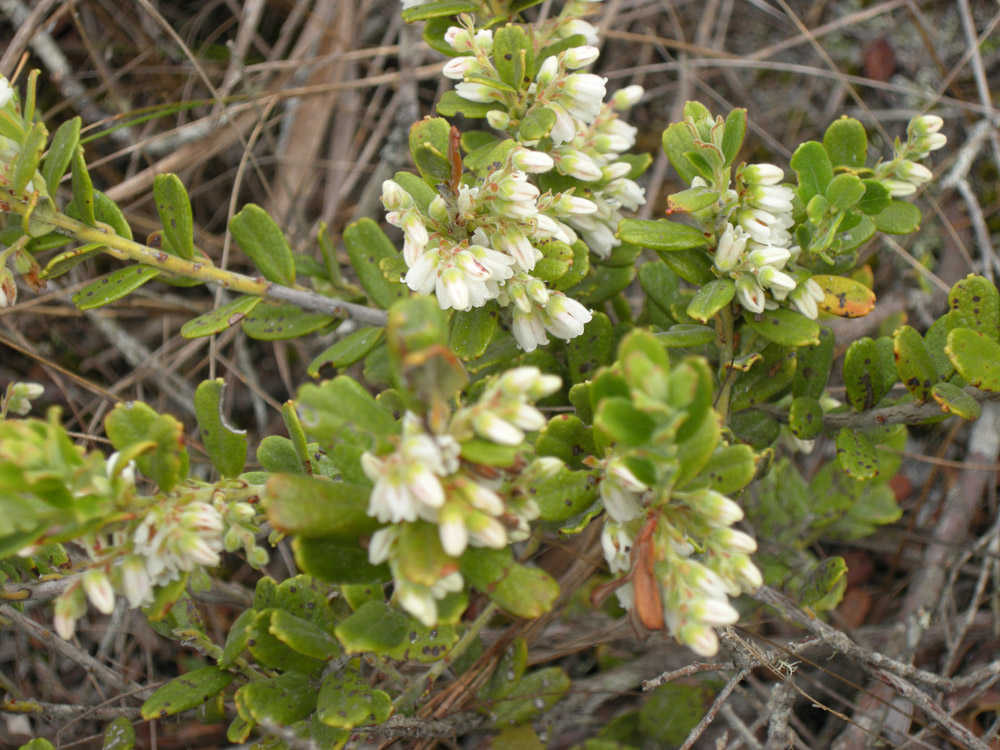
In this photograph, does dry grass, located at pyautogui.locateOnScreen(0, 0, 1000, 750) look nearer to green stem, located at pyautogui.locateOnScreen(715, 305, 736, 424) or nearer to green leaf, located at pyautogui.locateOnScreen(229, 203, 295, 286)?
green leaf, located at pyautogui.locateOnScreen(229, 203, 295, 286)

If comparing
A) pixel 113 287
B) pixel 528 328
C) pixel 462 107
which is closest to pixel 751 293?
pixel 528 328

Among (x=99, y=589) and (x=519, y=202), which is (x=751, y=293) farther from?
(x=99, y=589)

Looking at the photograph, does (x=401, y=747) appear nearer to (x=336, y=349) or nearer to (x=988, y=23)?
(x=336, y=349)

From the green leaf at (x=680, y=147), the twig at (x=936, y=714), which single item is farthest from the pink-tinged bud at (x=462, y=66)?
the twig at (x=936, y=714)

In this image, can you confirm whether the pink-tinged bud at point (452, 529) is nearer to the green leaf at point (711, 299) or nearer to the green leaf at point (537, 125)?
the green leaf at point (711, 299)

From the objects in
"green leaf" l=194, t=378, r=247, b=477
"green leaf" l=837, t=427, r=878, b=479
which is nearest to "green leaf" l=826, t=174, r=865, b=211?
"green leaf" l=837, t=427, r=878, b=479

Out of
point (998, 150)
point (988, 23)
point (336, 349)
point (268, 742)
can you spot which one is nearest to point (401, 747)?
point (268, 742)
